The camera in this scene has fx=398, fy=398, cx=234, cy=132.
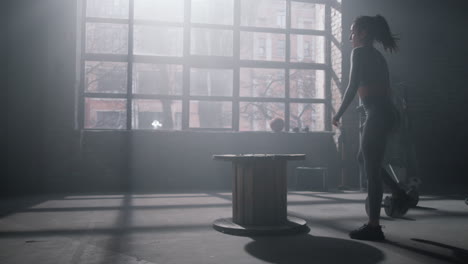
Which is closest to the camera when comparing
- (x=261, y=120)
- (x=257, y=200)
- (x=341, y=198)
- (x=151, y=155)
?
(x=257, y=200)

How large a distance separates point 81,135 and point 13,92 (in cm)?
109

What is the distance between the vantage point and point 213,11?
6.63 meters

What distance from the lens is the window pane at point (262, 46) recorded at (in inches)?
268

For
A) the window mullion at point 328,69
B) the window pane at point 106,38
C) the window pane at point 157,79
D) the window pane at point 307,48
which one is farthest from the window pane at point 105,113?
the window mullion at point 328,69

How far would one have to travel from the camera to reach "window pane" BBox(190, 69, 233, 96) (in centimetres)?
656

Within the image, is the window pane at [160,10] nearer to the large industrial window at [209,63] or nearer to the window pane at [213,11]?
the large industrial window at [209,63]

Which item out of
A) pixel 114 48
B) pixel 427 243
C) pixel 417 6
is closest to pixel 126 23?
pixel 114 48

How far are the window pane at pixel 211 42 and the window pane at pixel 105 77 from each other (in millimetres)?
1200

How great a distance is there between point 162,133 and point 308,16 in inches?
135

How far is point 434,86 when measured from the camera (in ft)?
22.5

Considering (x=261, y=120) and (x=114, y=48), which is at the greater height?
(x=114, y=48)

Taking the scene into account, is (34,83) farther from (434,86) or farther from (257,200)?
(434,86)

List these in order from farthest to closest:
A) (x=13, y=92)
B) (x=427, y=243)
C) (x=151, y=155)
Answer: (x=151, y=155), (x=13, y=92), (x=427, y=243)

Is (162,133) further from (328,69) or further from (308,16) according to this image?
(308,16)
